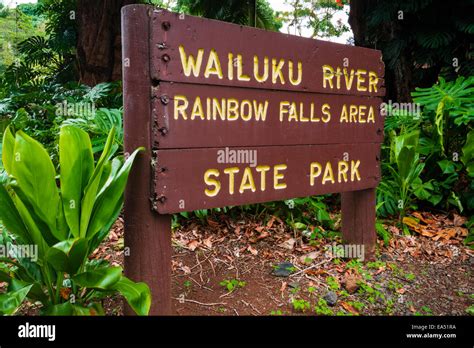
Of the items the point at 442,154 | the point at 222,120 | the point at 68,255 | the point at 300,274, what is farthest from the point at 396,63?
the point at 68,255

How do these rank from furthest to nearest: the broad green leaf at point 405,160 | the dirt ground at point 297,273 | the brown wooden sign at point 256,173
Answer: the broad green leaf at point 405,160 → the dirt ground at point 297,273 → the brown wooden sign at point 256,173

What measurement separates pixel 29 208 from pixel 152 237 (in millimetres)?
448

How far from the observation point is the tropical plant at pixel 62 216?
143cm

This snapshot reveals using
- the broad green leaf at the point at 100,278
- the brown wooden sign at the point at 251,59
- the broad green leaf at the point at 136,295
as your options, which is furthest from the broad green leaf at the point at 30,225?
the brown wooden sign at the point at 251,59

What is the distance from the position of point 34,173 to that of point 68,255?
1.00 ft

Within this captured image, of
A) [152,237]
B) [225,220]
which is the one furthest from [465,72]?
[152,237]

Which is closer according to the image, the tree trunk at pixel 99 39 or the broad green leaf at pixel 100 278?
the broad green leaf at pixel 100 278

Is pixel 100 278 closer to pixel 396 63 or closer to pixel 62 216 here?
pixel 62 216

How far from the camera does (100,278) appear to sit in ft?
4.67

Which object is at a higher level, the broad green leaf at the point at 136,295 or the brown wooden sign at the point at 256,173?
the brown wooden sign at the point at 256,173

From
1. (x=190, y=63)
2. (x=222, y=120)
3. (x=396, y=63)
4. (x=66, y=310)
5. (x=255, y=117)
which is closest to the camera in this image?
(x=66, y=310)

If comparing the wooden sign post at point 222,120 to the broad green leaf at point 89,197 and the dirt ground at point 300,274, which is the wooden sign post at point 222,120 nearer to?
the broad green leaf at point 89,197

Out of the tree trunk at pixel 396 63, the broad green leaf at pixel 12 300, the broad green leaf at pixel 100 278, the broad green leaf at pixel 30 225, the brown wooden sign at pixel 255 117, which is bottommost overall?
the broad green leaf at pixel 12 300

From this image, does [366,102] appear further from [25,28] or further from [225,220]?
[25,28]
